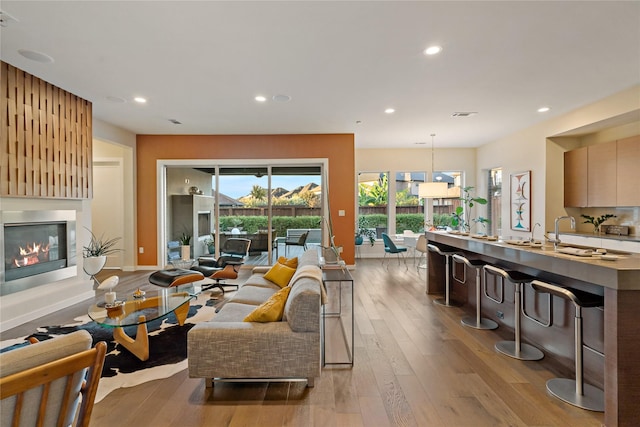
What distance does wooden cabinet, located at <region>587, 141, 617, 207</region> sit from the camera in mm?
4744

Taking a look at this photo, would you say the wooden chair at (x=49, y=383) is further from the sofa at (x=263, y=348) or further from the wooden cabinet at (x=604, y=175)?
the wooden cabinet at (x=604, y=175)

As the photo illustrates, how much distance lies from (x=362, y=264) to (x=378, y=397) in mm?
5118

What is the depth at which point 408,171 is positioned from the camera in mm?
8047

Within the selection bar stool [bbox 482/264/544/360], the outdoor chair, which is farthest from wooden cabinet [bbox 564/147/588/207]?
the outdoor chair

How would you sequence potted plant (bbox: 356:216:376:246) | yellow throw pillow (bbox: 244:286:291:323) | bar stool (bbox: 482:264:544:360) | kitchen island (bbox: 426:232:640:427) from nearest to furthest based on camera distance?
1. kitchen island (bbox: 426:232:640:427)
2. yellow throw pillow (bbox: 244:286:291:323)
3. bar stool (bbox: 482:264:544:360)
4. potted plant (bbox: 356:216:376:246)

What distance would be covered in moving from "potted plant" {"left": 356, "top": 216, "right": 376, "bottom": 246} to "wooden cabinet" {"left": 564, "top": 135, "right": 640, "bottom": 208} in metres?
3.96

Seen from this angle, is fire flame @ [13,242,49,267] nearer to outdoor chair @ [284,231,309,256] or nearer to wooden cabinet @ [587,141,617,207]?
outdoor chair @ [284,231,309,256]

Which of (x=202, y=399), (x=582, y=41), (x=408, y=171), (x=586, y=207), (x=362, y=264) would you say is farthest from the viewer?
(x=408, y=171)

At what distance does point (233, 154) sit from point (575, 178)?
6.54 metres

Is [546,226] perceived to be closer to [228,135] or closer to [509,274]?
[509,274]

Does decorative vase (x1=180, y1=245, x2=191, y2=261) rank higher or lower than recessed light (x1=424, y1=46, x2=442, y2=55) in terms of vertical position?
lower

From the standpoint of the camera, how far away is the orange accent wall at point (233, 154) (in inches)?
253

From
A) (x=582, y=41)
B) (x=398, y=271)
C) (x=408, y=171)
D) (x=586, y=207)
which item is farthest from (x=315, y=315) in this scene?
(x=408, y=171)

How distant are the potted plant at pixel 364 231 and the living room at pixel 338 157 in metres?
0.36
